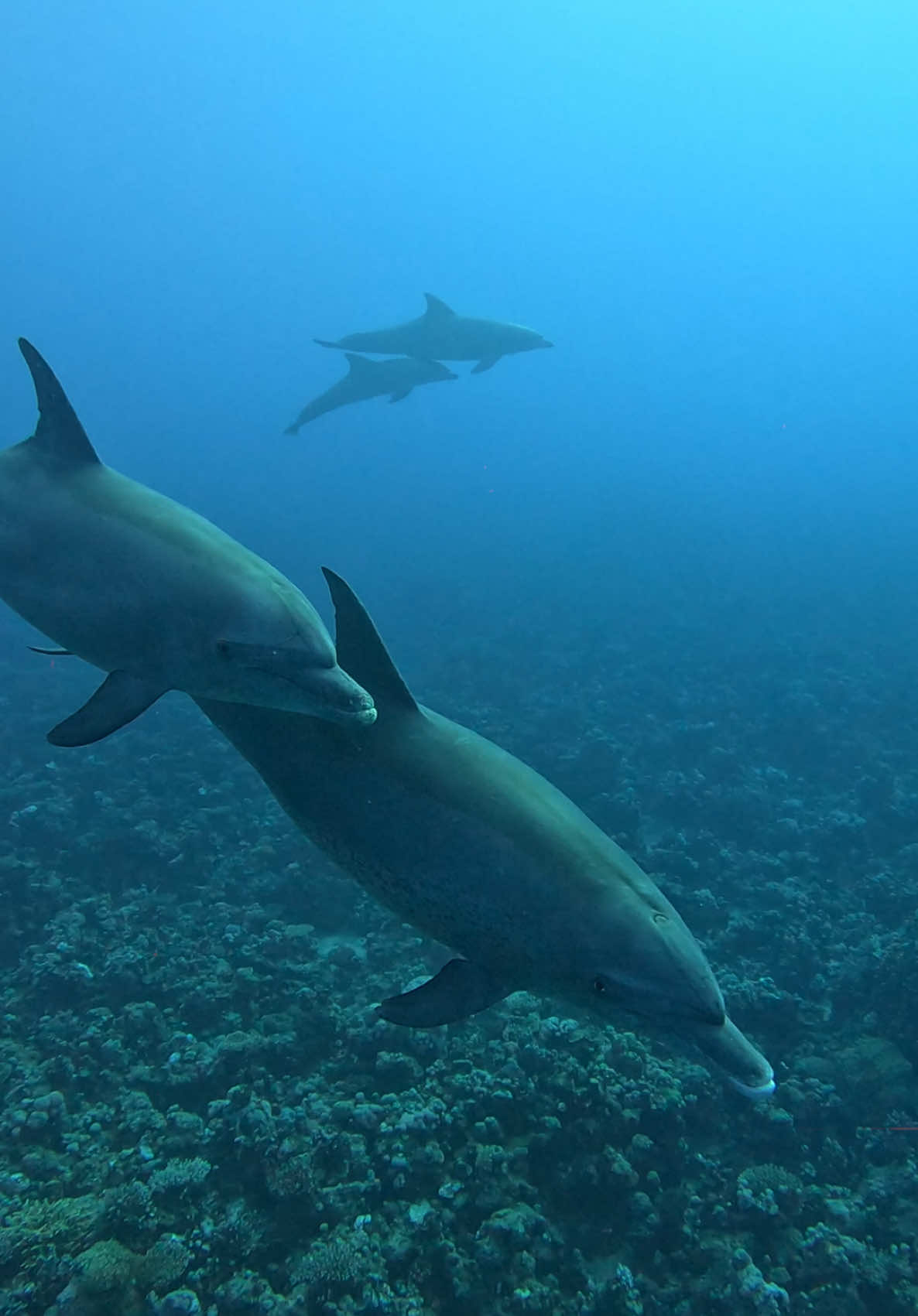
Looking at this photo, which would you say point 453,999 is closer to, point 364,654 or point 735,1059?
point 735,1059

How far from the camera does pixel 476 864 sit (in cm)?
276

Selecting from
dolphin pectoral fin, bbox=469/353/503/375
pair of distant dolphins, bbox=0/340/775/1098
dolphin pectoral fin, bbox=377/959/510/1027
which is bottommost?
dolphin pectoral fin, bbox=377/959/510/1027

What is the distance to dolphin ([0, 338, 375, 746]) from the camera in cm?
275

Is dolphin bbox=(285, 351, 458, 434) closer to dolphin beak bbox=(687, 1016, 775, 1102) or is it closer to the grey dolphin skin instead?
the grey dolphin skin

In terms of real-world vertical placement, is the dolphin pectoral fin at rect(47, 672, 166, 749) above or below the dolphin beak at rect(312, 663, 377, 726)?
below

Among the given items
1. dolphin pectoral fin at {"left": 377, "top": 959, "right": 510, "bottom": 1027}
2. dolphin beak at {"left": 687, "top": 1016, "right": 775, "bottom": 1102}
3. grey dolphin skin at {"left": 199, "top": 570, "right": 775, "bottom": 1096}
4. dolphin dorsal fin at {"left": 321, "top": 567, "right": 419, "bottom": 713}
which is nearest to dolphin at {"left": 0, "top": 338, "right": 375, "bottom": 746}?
dolphin dorsal fin at {"left": 321, "top": 567, "right": 419, "bottom": 713}

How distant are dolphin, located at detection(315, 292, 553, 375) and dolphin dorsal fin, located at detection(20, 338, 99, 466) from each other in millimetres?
14289

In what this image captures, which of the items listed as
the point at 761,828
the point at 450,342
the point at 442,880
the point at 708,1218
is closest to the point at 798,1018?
the point at 708,1218

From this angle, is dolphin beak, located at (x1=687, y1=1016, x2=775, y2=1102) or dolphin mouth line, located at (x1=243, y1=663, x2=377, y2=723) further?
dolphin mouth line, located at (x1=243, y1=663, x2=377, y2=723)

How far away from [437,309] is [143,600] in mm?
16534

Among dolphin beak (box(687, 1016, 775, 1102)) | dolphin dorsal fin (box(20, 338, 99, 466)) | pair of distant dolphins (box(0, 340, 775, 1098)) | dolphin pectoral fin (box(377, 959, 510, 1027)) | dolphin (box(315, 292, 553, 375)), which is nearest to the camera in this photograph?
dolphin beak (box(687, 1016, 775, 1102))

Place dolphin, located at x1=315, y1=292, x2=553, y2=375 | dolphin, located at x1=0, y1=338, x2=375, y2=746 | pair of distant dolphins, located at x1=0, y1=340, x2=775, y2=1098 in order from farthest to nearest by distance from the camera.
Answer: dolphin, located at x1=315, y1=292, x2=553, y2=375, dolphin, located at x1=0, y1=338, x2=375, y2=746, pair of distant dolphins, located at x1=0, y1=340, x2=775, y2=1098

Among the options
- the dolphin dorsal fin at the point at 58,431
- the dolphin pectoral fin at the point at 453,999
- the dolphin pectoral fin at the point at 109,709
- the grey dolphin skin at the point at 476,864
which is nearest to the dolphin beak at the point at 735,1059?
the grey dolphin skin at the point at 476,864

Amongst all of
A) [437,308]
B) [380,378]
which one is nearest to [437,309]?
[437,308]
